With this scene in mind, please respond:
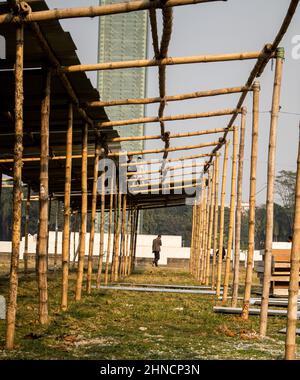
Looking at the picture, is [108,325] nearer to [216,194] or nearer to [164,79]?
[164,79]

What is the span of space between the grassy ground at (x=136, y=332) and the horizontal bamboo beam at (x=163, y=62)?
149 inches

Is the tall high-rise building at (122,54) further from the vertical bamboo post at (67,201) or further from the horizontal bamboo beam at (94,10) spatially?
the horizontal bamboo beam at (94,10)

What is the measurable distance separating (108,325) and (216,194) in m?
8.49

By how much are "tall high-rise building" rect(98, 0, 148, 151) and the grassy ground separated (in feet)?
232

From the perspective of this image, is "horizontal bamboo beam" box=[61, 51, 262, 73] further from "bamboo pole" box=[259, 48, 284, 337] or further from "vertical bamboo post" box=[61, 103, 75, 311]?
"vertical bamboo post" box=[61, 103, 75, 311]

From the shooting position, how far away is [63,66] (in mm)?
10352

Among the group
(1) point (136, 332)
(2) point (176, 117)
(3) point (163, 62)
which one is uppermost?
(3) point (163, 62)

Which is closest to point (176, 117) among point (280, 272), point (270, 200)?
point (270, 200)

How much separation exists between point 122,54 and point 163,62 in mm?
78057

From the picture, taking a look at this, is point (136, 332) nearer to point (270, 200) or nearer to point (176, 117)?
point (270, 200)

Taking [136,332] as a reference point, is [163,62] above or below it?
above

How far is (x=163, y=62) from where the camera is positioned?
10359 millimetres

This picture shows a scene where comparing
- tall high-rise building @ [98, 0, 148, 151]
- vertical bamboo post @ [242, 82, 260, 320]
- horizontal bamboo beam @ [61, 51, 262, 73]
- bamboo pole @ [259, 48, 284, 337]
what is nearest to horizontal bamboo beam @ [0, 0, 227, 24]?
horizontal bamboo beam @ [61, 51, 262, 73]
